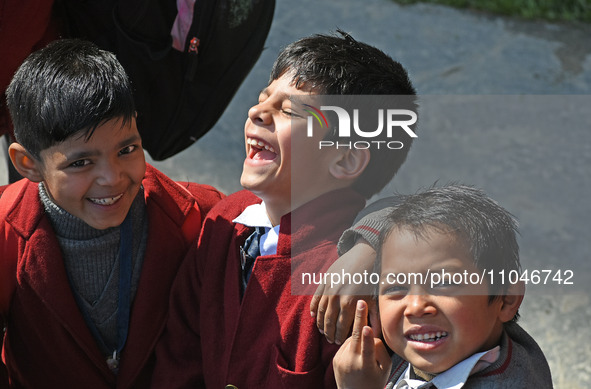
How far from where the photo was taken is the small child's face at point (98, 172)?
5.32 feet

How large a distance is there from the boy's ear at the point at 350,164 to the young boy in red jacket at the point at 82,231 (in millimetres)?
369

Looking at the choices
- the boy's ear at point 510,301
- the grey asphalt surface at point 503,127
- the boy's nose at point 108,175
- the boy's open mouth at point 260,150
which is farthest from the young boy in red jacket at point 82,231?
the grey asphalt surface at point 503,127

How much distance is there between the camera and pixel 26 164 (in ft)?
5.55

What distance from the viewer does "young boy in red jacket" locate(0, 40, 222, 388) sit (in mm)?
1635

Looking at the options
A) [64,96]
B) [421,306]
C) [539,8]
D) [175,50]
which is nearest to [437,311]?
[421,306]

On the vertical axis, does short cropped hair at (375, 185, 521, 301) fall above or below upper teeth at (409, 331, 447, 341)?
above

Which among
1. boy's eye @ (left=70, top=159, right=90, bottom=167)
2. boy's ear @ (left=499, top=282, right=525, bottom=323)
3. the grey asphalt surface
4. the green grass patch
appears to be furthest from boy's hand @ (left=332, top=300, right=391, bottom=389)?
the green grass patch

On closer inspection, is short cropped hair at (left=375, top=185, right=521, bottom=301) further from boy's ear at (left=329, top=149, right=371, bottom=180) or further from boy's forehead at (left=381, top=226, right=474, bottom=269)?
boy's ear at (left=329, top=149, right=371, bottom=180)

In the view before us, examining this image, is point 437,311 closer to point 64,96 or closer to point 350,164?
point 350,164

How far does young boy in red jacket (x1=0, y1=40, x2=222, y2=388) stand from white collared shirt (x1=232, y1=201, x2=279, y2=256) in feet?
0.54

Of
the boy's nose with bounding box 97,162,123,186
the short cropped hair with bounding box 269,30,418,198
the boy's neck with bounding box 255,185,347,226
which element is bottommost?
the boy's neck with bounding box 255,185,347,226

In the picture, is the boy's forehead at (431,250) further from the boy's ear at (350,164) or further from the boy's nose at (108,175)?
the boy's nose at (108,175)

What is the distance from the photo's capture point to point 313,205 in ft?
5.38

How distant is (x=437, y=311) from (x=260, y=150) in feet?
1.69
